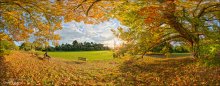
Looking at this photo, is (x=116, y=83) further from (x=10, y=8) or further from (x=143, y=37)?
(x=10, y=8)

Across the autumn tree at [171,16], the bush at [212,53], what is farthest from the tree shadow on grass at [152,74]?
the bush at [212,53]

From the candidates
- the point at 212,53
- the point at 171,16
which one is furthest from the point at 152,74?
the point at 212,53

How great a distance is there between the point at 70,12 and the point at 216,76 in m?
8.98

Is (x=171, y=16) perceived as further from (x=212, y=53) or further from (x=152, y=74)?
(x=212, y=53)

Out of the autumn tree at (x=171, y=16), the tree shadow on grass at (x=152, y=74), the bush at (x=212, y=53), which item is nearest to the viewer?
the bush at (x=212, y=53)

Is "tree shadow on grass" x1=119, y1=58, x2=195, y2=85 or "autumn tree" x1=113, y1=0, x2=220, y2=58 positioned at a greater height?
"autumn tree" x1=113, y1=0, x2=220, y2=58

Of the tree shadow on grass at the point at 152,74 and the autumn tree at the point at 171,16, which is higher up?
the autumn tree at the point at 171,16

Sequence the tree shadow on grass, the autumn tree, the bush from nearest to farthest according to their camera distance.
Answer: the bush
the autumn tree
the tree shadow on grass

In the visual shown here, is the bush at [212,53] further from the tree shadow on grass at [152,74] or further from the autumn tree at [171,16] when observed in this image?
the tree shadow on grass at [152,74]

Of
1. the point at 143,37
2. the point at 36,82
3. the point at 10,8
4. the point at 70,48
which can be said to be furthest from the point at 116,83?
the point at 70,48

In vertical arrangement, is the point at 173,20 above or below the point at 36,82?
above

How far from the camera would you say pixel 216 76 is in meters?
13.5

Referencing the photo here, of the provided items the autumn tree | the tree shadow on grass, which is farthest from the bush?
the tree shadow on grass

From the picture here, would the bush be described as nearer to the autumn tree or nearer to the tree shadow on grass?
the autumn tree
